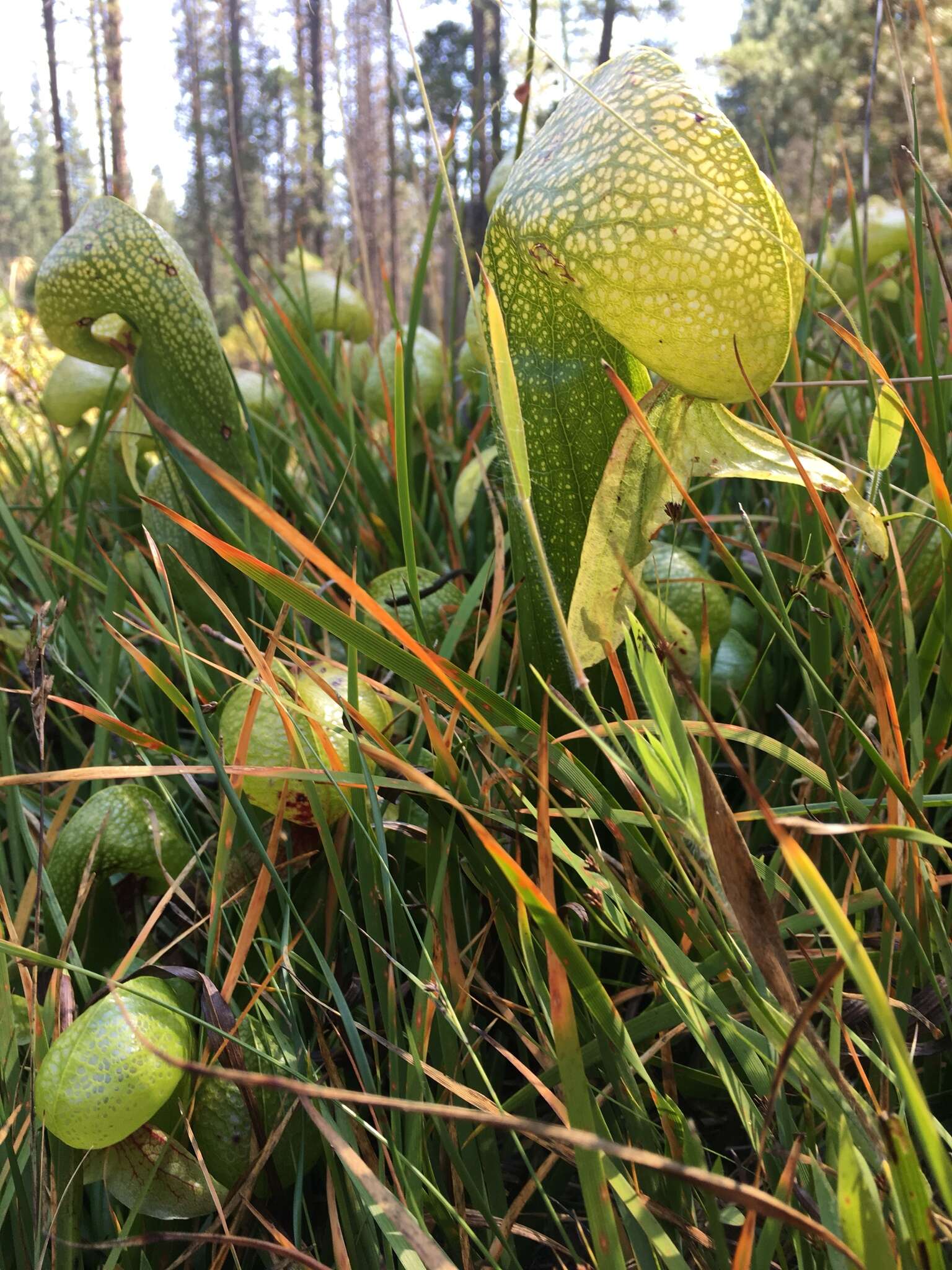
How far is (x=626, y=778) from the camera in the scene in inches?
17.3

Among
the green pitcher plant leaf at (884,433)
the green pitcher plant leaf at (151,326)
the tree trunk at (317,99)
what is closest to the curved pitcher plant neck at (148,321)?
the green pitcher plant leaf at (151,326)

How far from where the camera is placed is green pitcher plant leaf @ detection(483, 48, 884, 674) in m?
0.46

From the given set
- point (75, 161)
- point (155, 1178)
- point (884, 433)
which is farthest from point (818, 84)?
point (155, 1178)

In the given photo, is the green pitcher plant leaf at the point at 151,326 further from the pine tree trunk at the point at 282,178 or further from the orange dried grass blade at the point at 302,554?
the pine tree trunk at the point at 282,178

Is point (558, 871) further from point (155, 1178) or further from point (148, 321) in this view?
point (148, 321)

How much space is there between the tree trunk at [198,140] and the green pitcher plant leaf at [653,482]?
61.1 ft

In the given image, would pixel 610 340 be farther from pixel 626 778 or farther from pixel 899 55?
pixel 899 55

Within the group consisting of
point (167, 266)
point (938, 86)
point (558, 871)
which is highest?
point (938, 86)

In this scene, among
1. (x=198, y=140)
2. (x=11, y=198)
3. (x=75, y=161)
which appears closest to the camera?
(x=75, y=161)

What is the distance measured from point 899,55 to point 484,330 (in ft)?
1.69

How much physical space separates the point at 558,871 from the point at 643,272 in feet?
1.14

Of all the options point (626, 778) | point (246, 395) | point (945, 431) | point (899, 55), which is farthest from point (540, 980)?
point (246, 395)

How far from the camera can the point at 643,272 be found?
0.47 meters

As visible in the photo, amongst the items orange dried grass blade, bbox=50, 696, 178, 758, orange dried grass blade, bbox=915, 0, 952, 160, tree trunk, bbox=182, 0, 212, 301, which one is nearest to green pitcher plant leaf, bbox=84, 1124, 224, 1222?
orange dried grass blade, bbox=50, 696, 178, 758
